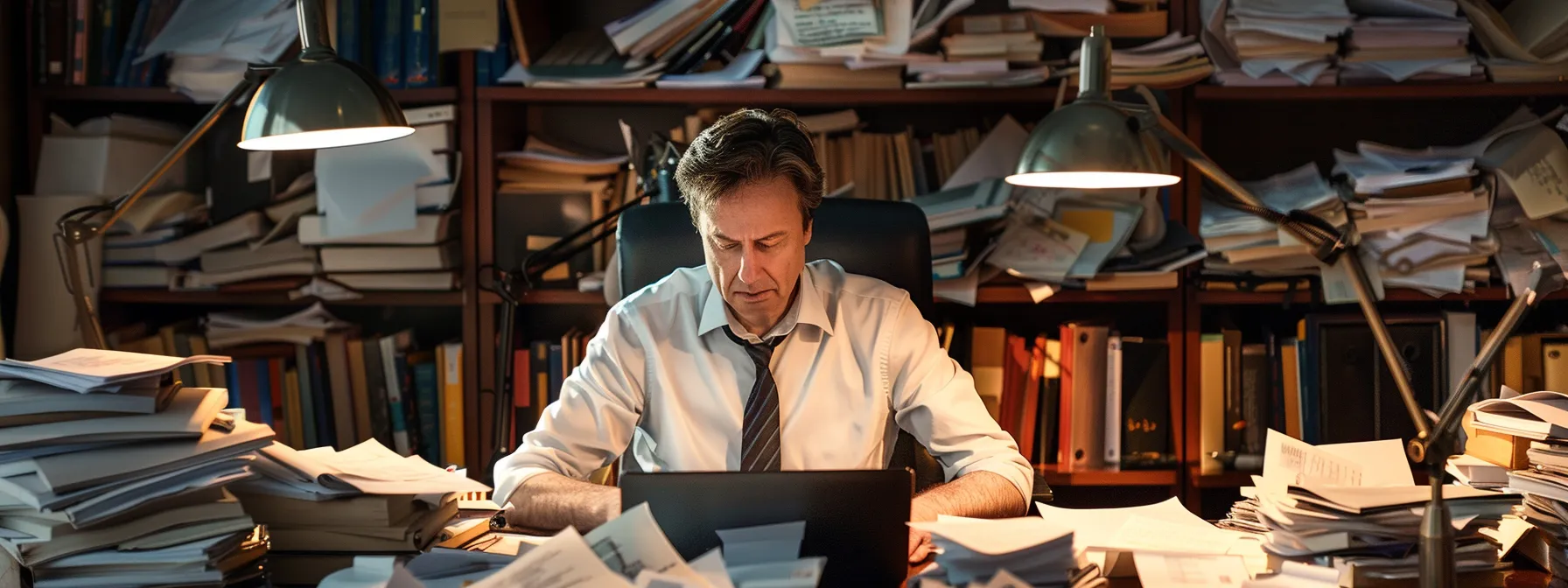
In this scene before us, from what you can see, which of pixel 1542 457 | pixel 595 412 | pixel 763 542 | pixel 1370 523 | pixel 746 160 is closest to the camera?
pixel 763 542

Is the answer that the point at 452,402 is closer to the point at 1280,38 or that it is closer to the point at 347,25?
the point at 347,25

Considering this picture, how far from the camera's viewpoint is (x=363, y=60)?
2549 mm

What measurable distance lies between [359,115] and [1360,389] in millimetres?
1897

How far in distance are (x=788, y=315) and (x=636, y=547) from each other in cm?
82

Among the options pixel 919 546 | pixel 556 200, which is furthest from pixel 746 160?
pixel 556 200

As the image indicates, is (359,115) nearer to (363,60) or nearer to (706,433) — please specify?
(706,433)

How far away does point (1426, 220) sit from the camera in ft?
7.70

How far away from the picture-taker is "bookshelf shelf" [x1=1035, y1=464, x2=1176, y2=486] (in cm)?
250

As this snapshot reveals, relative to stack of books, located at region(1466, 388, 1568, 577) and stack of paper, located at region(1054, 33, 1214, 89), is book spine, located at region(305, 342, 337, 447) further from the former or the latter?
stack of books, located at region(1466, 388, 1568, 577)

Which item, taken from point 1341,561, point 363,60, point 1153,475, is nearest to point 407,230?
point 363,60

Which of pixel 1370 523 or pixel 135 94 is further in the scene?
pixel 135 94

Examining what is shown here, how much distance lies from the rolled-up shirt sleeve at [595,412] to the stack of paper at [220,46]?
3.65 feet

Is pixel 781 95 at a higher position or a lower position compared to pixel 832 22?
lower

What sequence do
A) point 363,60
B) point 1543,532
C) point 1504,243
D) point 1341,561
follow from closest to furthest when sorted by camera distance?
1. point 1341,561
2. point 1543,532
3. point 1504,243
4. point 363,60
